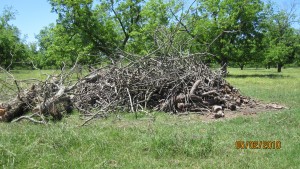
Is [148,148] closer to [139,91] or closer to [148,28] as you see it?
[139,91]

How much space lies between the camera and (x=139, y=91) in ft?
31.1

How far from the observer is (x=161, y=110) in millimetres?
8953

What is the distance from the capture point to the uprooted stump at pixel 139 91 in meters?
8.66

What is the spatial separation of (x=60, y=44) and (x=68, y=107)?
21536mm
